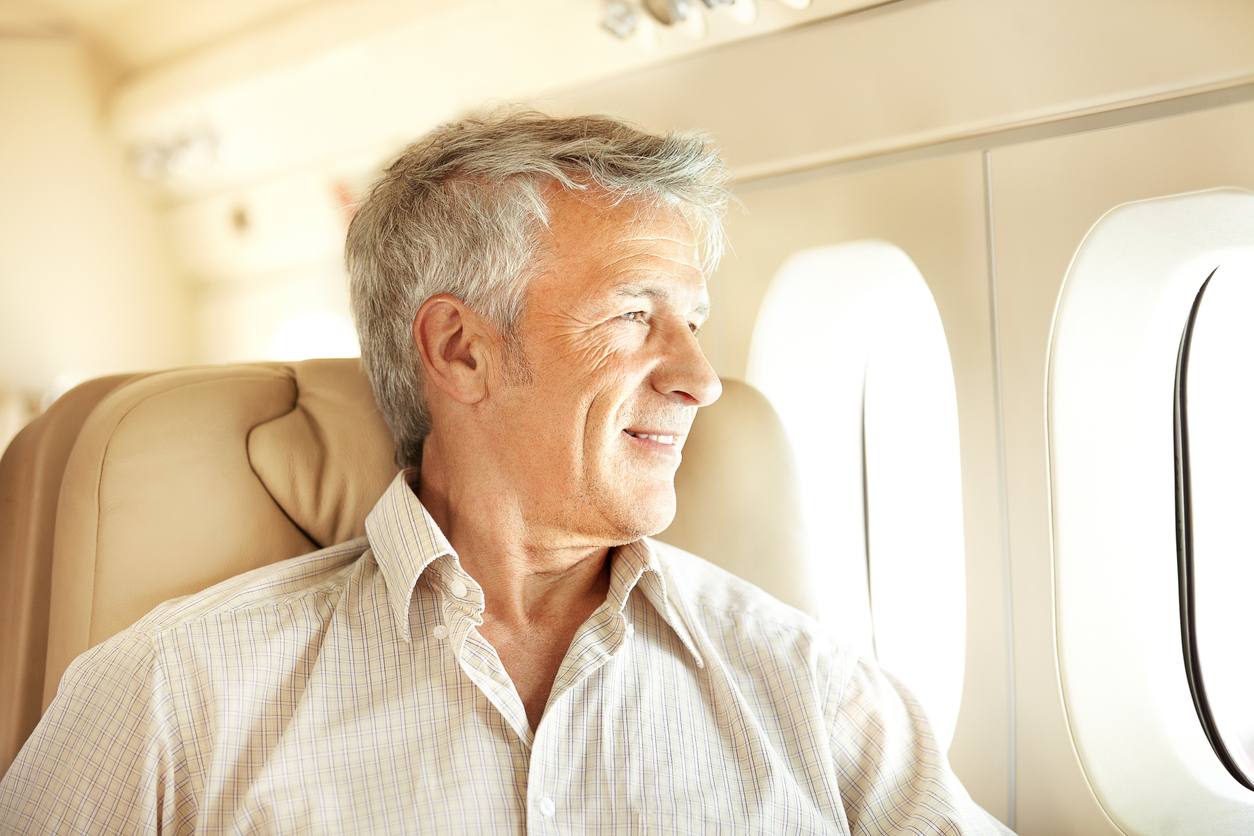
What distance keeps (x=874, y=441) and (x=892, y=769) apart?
67 centimetres

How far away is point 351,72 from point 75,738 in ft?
4.85

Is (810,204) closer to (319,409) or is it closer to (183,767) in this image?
(319,409)

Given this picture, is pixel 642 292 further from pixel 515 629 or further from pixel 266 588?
pixel 266 588

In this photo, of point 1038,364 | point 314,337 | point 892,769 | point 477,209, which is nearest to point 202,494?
point 477,209

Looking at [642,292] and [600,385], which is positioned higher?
[642,292]

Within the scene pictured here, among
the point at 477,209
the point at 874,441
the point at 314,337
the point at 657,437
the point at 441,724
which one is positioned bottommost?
the point at 441,724

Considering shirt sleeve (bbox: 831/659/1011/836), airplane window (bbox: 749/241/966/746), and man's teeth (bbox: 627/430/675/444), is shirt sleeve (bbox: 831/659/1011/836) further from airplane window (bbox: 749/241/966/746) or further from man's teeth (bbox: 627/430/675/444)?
man's teeth (bbox: 627/430/675/444)

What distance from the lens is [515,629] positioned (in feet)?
3.95

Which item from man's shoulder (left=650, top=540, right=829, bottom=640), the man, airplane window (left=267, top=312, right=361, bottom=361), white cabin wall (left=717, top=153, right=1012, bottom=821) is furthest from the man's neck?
airplane window (left=267, top=312, right=361, bottom=361)

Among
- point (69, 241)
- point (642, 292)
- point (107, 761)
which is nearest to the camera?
point (107, 761)

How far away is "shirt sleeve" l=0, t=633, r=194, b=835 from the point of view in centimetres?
97

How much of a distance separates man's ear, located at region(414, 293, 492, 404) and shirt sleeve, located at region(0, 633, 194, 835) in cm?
52

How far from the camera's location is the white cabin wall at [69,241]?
1.67 meters

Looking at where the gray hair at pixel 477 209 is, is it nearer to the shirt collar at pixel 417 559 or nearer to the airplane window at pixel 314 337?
the shirt collar at pixel 417 559
